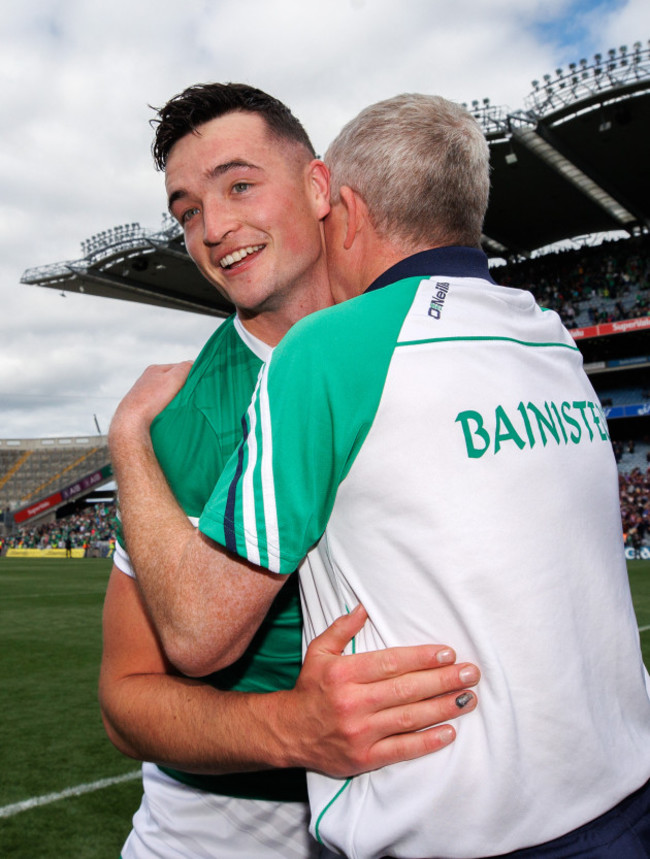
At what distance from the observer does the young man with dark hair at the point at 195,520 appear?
1.43 meters

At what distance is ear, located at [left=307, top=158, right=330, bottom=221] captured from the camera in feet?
6.64

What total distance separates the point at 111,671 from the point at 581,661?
1064mm

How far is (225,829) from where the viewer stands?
1.86m

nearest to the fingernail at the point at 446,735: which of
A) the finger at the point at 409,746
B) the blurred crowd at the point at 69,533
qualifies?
the finger at the point at 409,746

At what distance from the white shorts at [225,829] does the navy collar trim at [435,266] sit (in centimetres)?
128

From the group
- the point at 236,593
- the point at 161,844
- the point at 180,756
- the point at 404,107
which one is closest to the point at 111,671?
the point at 180,756

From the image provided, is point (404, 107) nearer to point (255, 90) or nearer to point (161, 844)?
point (255, 90)

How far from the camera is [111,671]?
176 centimetres

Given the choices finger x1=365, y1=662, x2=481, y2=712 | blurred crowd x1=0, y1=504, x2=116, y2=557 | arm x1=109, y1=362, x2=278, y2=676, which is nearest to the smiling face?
arm x1=109, y1=362, x2=278, y2=676

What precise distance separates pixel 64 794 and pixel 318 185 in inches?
162

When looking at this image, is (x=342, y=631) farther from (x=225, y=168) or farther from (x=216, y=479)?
(x=225, y=168)

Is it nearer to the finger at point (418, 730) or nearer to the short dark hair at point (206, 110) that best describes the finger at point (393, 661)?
the finger at point (418, 730)

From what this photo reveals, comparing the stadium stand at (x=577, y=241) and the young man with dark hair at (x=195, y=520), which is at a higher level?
the stadium stand at (x=577, y=241)

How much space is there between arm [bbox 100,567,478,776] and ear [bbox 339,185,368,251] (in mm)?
772
